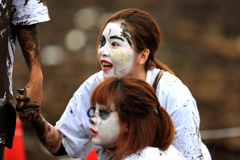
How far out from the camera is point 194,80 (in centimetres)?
746

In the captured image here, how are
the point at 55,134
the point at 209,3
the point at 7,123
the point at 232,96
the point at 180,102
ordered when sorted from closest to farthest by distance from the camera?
the point at 7,123 → the point at 180,102 → the point at 55,134 → the point at 232,96 → the point at 209,3

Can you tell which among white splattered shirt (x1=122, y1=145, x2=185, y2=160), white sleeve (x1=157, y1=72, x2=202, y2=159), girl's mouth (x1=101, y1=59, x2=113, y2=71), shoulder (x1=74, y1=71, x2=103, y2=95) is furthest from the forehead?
white splattered shirt (x1=122, y1=145, x2=185, y2=160)

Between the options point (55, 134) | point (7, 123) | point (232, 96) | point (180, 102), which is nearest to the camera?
point (7, 123)

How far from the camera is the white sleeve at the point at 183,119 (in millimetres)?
2646

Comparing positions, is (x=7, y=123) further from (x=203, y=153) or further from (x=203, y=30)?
(x=203, y=30)

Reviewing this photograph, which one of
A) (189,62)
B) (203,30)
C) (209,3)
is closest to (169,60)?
(189,62)

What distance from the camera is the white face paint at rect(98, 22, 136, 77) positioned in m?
2.74

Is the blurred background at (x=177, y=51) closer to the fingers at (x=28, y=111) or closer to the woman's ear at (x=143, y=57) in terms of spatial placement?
the woman's ear at (x=143, y=57)

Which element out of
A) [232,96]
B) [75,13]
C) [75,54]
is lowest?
[232,96]

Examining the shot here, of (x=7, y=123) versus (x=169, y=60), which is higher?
(x=7, y=123)

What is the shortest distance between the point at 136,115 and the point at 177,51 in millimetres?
5811

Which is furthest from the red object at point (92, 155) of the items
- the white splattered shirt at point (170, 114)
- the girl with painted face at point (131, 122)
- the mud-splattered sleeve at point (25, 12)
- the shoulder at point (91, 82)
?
the mud-splattered sleeve at point (25, 12)

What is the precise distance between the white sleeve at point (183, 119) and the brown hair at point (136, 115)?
0.42 m

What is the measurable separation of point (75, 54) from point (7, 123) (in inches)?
213
